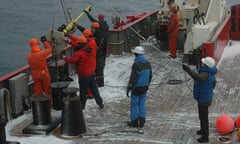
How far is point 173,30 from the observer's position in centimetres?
1278

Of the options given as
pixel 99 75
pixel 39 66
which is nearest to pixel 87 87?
pixel 39 66

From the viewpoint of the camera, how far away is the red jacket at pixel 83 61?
28.1 ft

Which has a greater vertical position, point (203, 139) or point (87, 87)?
point (87, 87)

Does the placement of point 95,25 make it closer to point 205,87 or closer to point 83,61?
point 83,61

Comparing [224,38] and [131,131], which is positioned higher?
[224,38]

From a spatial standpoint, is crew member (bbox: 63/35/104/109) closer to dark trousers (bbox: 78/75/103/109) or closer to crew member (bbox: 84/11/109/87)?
dark trousers (bbox: 78/75/103/109)

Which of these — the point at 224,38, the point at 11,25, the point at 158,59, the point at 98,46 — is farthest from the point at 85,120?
the point at 11,25

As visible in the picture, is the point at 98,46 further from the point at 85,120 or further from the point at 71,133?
the point at 71,133

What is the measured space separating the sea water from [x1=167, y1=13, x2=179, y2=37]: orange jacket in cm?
627

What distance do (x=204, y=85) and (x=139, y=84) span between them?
1.22 m

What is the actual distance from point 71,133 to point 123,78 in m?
3.73

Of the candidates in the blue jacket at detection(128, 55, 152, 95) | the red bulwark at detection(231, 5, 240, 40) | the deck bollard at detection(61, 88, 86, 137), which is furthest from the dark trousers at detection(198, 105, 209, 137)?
the red bulwark at detection(231, 5, 240, 40)

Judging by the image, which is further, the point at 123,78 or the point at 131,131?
the point at 123,78

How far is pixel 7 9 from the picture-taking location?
34.6 meters
